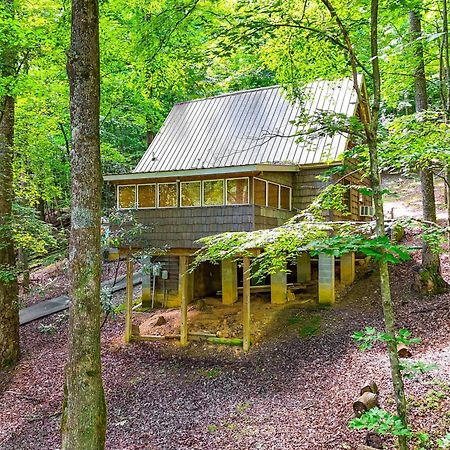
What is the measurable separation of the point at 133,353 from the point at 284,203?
20.2ft

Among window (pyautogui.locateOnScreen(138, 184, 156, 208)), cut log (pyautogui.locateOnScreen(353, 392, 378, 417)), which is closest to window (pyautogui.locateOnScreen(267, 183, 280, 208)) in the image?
window (pyautogui.locateOnScreen(138, 184, 156, 208))

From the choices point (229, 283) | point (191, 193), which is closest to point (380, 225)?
point (191, 193)

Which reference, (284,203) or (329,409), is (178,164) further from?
(329,409)

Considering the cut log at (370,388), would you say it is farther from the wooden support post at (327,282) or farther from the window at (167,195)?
the window at (167,195)

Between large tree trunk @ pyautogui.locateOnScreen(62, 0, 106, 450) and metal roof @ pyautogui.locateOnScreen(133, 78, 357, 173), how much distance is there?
7740 millimetres

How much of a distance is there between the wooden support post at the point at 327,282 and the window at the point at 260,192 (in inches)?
103

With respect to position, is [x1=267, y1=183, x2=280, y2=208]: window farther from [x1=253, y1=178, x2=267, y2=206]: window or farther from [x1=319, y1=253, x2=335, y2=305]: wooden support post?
[x1=319, y1=253, x2=335, y2=305]: wooden support post

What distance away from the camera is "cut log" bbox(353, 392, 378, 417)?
19.1ft

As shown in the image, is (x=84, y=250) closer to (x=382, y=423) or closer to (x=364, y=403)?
(x=382, y=423)

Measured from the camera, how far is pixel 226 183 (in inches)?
426

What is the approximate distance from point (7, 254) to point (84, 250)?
7.67 m

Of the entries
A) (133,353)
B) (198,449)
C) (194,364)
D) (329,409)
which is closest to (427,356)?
(329,409)

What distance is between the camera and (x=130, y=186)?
41.0ft

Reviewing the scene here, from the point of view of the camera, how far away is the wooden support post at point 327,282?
11.6 metres
